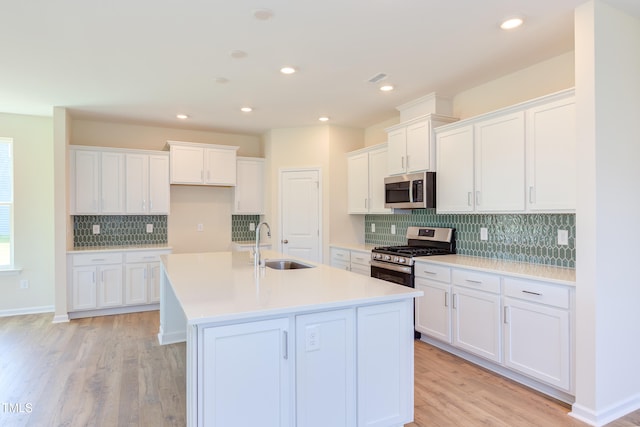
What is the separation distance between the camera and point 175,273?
9.53 ft

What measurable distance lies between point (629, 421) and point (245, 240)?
498cm

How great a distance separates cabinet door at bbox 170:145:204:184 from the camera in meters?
5.41

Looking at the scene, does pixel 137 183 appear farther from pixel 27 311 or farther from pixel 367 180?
pixel 367 180

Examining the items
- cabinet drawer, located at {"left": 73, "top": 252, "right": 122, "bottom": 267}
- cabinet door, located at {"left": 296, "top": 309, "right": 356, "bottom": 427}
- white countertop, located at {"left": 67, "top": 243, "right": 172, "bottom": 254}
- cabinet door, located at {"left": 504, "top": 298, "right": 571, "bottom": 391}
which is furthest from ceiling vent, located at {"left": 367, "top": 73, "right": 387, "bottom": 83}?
cabinet drawer, located at {"left": 73, "top": 252, "right": 122, "bottom": 267}

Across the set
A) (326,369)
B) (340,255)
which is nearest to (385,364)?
(326,369)

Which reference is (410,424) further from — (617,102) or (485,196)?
(617,102)

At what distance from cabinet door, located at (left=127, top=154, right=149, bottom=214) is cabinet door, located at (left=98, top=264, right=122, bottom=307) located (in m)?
0.79

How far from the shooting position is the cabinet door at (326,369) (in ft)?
6.53

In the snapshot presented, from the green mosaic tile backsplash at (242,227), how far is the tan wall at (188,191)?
0.08 m

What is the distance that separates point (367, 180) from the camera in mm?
5203

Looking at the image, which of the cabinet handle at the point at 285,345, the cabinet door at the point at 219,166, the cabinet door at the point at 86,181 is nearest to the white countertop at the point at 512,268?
the cabinet handle at the point at 285,345

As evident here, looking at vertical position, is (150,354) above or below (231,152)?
below

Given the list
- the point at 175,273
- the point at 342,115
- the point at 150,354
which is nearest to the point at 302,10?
the point at 175,273

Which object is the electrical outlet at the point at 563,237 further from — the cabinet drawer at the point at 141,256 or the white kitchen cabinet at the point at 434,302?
the cabinet drawer at the point at 141,256
